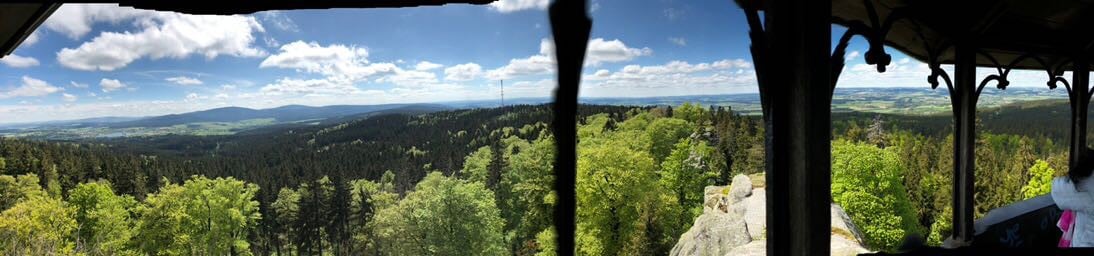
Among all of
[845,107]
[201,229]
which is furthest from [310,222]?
[845,107]

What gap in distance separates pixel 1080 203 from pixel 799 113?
2.61 metres

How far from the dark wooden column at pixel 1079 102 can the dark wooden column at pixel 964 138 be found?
1460 millimetres

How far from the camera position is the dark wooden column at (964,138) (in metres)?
3.65

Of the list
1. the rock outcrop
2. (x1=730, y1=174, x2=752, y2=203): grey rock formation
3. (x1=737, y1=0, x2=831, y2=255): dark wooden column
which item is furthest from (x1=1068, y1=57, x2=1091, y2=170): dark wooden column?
(x1=730, y1=174, x2=752, y2=203): grey rock formation

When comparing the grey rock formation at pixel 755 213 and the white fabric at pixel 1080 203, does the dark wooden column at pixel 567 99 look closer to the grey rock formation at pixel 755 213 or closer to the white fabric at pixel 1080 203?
the white fabric at pixel 1080 203

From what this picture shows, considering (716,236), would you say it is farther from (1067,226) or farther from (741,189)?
(1067,226)

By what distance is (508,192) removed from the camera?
38375 mm

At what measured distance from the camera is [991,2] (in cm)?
310

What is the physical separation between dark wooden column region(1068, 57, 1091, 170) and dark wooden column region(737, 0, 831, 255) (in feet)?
14.3

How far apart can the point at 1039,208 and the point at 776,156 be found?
4272 mm

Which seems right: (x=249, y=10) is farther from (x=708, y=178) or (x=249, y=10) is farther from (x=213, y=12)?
(x=708, y=178)

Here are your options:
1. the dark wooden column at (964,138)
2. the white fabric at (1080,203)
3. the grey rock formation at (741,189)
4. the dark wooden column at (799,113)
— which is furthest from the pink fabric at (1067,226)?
the grey rock formation at (741,189)

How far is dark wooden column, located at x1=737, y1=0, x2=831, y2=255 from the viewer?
166 centimetres

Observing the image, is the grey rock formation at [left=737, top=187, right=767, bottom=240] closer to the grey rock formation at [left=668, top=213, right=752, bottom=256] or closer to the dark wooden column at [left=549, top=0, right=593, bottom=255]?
the grey rock formation at [left=668, top=213, right=752, bottom=256]
